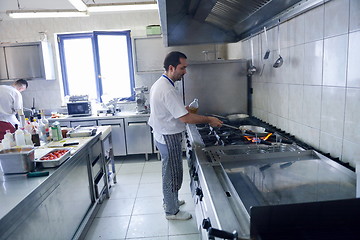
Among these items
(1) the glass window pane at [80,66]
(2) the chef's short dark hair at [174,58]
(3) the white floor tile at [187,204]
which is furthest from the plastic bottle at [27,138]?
(1) the glass window pane at [80,66]

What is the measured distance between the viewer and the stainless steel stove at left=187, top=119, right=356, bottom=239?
90 centimetres

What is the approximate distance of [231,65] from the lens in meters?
3.04

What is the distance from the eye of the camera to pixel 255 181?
3.94 ft

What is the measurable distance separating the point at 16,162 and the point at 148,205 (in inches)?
56.7

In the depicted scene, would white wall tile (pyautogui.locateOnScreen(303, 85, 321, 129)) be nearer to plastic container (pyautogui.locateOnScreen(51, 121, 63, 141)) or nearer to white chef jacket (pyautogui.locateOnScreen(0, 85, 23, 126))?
plastic container (pyautogui.locateOnScreen(51, 121, 63, 141))

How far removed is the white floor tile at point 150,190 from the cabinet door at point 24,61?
2.58 meters

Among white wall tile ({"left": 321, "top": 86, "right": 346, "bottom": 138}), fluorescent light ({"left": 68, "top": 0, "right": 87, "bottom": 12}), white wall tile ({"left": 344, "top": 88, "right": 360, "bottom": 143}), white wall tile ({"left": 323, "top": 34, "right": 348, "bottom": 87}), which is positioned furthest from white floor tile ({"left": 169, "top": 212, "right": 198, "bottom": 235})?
fluorescent light ({"left": 68, "top": 0, "right": 87, "bottom": 12})

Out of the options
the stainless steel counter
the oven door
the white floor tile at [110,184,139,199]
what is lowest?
the white floor tile at [110,184,139,199]

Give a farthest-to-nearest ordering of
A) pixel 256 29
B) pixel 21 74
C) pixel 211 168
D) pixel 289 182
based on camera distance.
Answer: pixel 21 74 < pixel 256 29 < pixel 211 168 < pixel 289 182

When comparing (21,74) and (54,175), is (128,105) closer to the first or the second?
(21,74)

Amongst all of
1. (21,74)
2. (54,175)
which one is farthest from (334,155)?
(21,74)

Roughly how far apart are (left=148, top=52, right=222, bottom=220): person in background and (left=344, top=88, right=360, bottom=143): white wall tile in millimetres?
892

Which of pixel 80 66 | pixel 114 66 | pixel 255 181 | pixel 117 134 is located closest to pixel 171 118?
pixel 255 181

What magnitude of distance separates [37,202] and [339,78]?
5.90 feet
